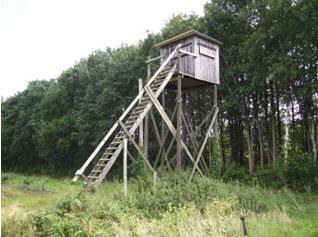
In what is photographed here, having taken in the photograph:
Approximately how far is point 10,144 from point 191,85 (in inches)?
1519

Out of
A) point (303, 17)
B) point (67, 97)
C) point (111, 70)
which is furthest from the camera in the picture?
point (67, 97)

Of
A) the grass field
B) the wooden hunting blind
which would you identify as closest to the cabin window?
the wooden hunting blind

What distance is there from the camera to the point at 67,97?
131ft

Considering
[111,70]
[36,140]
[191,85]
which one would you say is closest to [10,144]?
[36,140]

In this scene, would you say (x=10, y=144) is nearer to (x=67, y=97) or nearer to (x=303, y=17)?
(x=67, y=97)

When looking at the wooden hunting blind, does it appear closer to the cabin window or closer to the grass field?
the cabin window

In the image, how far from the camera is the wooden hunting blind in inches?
661

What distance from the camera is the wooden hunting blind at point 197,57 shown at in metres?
16.8

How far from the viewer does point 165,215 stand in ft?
33.2

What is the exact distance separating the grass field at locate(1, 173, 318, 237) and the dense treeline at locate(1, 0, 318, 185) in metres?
8.26

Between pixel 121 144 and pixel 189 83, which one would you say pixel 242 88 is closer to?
pixel 189 83

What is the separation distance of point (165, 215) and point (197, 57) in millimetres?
8750

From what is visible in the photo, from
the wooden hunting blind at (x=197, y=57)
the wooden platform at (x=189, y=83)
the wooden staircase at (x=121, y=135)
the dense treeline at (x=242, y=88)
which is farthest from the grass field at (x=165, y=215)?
the dense treeline at (x=242, y=88)

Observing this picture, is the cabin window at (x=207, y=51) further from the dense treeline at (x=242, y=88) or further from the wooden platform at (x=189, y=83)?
the dense treeline at (x=242, y=88)
